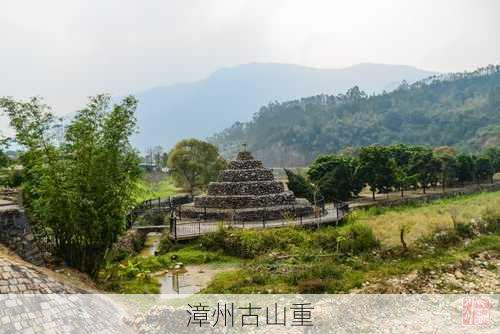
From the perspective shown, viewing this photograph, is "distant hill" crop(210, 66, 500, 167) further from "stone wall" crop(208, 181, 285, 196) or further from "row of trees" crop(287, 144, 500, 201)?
"stone wall" crop(208, 181, 285, 196)

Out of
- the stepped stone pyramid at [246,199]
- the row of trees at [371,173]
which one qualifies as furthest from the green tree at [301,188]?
the stepped stone pyramid at [246,199]

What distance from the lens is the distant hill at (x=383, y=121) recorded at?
4535 inches

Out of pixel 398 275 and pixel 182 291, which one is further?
pixel 398 275

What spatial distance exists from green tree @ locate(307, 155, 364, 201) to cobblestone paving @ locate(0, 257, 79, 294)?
26.5 m

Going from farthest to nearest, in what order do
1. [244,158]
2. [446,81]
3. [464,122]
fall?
[446,81] < [464,122] < [244,158]

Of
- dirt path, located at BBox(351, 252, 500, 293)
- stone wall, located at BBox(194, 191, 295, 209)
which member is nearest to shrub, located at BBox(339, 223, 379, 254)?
dirt path, located at BBox(351, 252, 500, 293)

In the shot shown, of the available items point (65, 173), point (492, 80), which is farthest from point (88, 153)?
point (492, 80)

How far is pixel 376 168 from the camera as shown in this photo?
1401 inches

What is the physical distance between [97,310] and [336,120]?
126017 mm

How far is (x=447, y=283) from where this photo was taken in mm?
15305

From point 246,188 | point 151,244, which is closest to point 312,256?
point 151,244

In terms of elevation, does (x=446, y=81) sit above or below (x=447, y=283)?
above

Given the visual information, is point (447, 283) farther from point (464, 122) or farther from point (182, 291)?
point (464, 122)

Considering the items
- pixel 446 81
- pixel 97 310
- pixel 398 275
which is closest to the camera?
pixel 97 310
